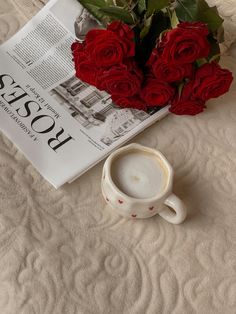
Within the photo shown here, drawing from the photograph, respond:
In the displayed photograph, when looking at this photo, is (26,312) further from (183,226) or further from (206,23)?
(206,23)

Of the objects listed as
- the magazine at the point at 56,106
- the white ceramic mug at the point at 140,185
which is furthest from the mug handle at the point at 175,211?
the magazine at the point at 56,106

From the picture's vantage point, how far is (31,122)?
2.40 feet

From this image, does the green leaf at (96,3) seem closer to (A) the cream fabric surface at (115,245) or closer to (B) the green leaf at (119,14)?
(B) the green leaf at (119,14)

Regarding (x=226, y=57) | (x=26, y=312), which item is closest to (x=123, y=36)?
(x=226, y=57)

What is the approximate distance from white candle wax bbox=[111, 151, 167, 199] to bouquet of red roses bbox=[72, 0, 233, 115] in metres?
0.10

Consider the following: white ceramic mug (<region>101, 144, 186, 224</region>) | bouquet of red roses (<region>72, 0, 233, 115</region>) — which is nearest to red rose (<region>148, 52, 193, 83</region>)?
bouquet of red roses (<region>72, 0, 233, 115</region>)

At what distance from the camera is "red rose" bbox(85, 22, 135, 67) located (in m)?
0.66

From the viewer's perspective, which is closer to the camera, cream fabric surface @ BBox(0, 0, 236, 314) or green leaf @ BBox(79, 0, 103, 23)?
cream fabric surface @ BBox(0, 0, 236, 314)

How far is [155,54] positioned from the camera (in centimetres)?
68

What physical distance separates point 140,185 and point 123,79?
0.50ft

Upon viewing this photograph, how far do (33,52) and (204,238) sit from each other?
398 millimetres

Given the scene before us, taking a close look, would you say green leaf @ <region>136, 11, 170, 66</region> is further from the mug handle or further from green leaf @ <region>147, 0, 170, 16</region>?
the mug handle

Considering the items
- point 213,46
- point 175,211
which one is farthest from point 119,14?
point 175,211

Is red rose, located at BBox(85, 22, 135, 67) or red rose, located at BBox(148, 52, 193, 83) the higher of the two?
red rose, located at BBox(85, 22, 135, 67)
